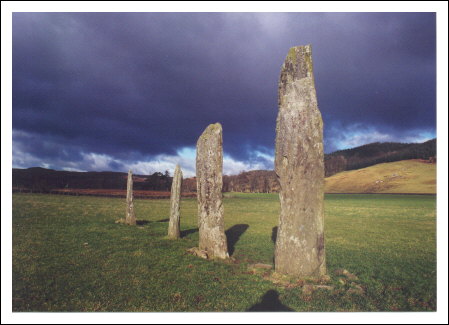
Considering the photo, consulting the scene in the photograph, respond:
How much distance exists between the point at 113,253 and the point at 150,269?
264 centimetres

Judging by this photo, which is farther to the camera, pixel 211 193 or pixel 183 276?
pixel 211 193

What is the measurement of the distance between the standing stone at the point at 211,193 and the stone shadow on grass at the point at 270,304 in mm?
3508

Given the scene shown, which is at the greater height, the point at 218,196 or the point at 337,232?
the point at 218,196

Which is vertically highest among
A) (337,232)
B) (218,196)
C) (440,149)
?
(440,149)

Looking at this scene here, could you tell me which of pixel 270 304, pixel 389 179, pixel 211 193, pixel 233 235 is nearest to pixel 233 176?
pixel 389 179

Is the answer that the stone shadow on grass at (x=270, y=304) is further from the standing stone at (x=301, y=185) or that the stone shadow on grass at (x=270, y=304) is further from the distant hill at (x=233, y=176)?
the distant hill at (x=233, y=176)

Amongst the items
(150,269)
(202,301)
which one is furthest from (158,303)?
(150,269)

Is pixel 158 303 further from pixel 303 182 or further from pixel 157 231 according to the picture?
pixel 157 231

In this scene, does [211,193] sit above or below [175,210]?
above

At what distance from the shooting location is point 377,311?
6.02 m

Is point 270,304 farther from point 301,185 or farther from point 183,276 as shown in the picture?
point 301,185

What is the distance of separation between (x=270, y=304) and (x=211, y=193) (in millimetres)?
4710

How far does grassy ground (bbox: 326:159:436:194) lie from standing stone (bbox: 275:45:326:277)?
4983 cm

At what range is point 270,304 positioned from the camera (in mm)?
6293
